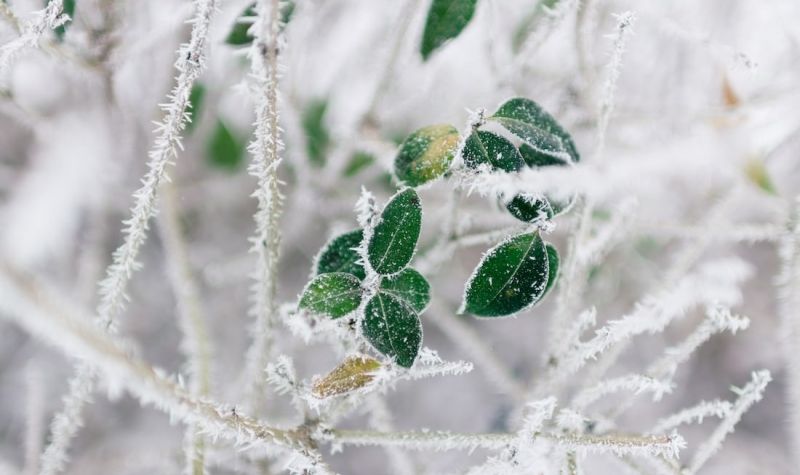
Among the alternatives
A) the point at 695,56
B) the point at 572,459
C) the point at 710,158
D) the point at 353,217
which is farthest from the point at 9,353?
the point at 695,56

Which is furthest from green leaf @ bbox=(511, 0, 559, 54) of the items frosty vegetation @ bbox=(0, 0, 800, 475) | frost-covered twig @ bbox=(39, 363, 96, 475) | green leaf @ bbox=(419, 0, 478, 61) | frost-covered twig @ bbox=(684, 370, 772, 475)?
frost-covered twig @ bbox=(39, 363, 96, 475)

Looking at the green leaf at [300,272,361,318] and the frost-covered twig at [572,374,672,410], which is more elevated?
the green leaf at [300,272,361,318]

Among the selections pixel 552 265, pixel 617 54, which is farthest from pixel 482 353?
pixel 617 54

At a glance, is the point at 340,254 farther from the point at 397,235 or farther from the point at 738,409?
the point at 738,409

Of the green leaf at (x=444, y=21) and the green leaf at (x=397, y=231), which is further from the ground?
the green leaf at (x=444, y=21)

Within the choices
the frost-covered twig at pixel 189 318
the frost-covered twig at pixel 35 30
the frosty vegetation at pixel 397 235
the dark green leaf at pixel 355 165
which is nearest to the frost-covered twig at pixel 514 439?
the frosty vegetation at pixel 397 235

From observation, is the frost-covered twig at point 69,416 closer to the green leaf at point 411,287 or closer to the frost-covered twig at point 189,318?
the frost-covered twig at point 189,318

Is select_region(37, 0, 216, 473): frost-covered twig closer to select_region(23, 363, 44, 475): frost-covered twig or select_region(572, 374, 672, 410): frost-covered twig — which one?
select_region(23, 363, 44, 475): frost-covered twig
